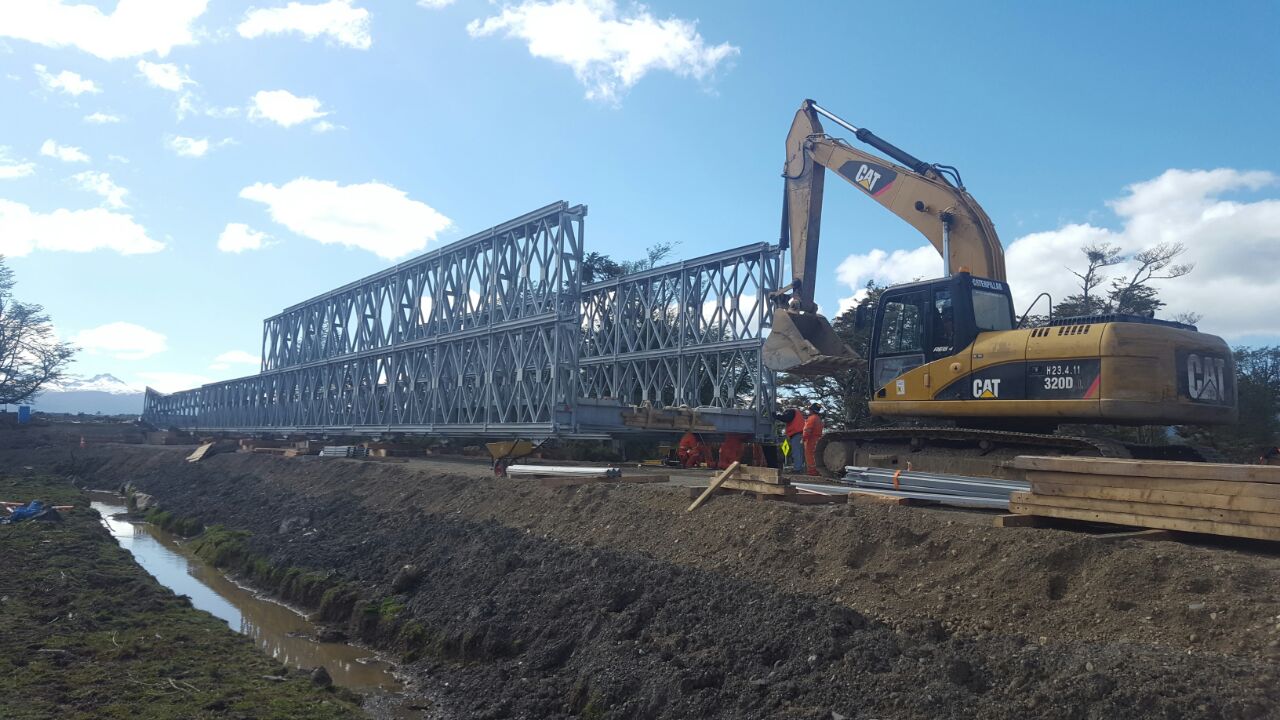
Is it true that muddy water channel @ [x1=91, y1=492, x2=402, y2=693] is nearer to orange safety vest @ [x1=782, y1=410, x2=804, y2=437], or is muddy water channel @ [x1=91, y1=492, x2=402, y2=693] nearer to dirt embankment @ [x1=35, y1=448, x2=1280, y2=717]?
dirt embankment @ [x1=35, y1=448, x2=1280, y2=717]

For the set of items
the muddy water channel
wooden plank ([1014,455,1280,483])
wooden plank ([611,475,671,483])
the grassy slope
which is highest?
wooden plank ([1014,455,1280,483])

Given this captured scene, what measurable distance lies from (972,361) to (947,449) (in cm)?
133

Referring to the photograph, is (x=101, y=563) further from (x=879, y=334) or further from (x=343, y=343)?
(x=343, y=343)

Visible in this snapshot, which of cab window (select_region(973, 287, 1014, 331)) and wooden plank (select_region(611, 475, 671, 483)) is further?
wooden plank (select_region(611, 475, 671, 483))

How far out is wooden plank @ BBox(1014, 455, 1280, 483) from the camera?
21.7 feet

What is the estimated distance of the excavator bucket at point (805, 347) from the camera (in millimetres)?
14500

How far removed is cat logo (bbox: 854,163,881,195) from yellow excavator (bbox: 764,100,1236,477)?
0.02 m

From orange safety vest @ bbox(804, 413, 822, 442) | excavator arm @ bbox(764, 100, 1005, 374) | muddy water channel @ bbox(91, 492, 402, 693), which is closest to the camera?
muddy water channel @ bbox(91, 492, 402, 693)

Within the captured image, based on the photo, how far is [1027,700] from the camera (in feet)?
17.8

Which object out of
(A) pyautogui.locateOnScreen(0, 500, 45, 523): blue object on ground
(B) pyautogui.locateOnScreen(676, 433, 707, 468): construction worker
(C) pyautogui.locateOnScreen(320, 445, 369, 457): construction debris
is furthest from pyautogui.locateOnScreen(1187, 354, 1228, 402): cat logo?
(A) pyautogui.locateOnScreen(0, 500, 45, 523): blue object on ground

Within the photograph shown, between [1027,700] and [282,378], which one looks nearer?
[1027,700]

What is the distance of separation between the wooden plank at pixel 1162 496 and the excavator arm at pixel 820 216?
18.3ft

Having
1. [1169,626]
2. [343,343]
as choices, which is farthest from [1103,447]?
[343,343]

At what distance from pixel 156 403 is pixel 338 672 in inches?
2698
